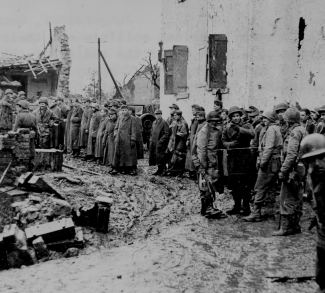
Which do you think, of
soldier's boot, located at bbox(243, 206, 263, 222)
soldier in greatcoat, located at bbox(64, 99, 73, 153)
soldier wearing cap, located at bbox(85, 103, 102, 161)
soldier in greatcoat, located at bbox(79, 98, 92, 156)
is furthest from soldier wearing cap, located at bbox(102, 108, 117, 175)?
soldier's boot, located at bbox(243, 206, 263, 222)

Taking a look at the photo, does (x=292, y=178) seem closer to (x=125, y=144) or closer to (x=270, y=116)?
(x=270, y=116)

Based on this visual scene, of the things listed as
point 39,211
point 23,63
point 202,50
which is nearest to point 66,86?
point 23,63

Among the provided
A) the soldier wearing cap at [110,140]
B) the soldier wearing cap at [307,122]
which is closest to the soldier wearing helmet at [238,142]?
the soldier wearing cap at [307,122]

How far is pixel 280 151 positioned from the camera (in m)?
7.43

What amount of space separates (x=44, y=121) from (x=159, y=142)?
4839mm

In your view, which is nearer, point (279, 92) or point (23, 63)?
point (279, 92)

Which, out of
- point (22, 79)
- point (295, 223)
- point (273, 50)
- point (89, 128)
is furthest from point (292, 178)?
point (22, 79)

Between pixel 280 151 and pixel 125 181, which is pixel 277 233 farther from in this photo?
pixel 125 181

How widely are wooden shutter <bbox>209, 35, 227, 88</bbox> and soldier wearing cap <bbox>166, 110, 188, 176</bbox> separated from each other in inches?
95.7

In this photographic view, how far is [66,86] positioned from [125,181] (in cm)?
1999

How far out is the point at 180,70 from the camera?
16.8 metres

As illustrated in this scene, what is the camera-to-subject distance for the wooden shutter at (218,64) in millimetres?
14195

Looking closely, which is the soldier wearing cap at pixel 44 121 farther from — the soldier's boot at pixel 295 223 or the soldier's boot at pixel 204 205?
the soldier's boot at pixel 295 223

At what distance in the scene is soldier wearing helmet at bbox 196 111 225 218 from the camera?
797cm
